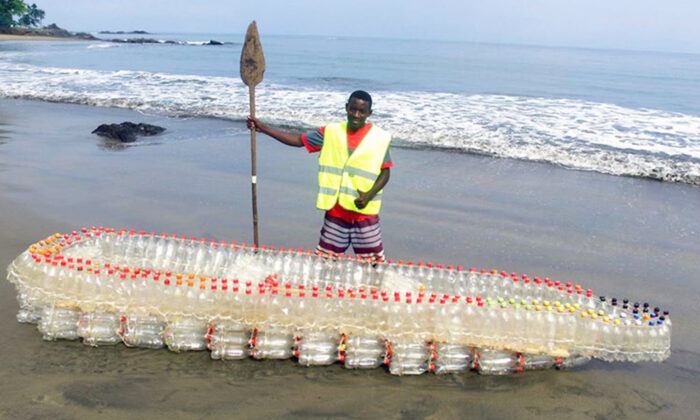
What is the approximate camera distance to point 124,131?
1277 centimetres

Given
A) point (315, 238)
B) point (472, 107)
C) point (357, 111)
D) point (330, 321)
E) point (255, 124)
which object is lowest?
point (315, 238)

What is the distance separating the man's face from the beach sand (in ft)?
6.91

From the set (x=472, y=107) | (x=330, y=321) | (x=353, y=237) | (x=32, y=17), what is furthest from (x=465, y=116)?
(x=32, y=17)

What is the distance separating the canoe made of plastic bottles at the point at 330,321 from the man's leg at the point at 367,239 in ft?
1.74

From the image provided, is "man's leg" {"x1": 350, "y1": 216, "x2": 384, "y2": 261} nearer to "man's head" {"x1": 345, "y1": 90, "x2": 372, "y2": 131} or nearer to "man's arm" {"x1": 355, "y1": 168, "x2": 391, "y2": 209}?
"man's arm" {"x1": 355, "y1": 168, "x2": 391, "y2": 209}

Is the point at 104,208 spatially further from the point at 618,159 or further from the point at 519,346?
the point at 618,159

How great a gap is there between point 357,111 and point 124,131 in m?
9.92

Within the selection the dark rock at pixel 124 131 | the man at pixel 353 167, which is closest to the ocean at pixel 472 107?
the dark rock at pixel 124 131

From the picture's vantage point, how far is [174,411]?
377 cm

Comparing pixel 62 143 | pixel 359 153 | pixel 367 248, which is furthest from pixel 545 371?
pixel 62 143

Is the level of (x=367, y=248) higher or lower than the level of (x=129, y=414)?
higher

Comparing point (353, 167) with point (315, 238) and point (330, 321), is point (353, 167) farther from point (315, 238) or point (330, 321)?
point (315, 238)

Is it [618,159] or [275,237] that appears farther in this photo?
[618,159]

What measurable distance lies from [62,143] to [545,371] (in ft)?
37.4
